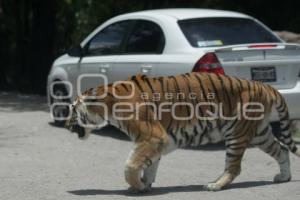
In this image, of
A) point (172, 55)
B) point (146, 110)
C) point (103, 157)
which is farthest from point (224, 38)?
point (146, 110)

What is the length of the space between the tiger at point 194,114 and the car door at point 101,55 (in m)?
3.07

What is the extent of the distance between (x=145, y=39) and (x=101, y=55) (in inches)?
36.5

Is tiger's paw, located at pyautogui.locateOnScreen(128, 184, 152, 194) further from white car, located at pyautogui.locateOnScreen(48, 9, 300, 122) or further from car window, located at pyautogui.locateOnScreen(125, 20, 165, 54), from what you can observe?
car window, located at pyautogui.locateOnScreen(125, 20, 165, 54)

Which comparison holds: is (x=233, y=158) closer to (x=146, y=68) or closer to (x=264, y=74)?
(x=264, y=74)

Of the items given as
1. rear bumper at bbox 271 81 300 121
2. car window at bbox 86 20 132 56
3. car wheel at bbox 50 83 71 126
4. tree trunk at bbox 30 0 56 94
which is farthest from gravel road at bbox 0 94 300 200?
tree trunk at bbox 30 0 56 94

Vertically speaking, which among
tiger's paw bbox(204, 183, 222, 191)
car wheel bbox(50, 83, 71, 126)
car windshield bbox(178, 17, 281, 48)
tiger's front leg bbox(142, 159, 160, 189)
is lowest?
car wheel bbox(50, 83, 71, 126)

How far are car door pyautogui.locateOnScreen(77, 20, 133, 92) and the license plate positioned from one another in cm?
215

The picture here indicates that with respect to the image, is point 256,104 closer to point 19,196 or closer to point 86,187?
point 86,187

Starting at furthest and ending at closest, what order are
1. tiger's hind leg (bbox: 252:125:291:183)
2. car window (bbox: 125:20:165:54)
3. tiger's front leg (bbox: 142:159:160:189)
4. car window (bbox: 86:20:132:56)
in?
1. car window (bbox: 86:20:132:56)
2. car window (bbox: 125:20:165:54)
3. tiger's hind leg (bbox: 252:125:291:183)
4. tiger's front leg (bbox: 142:159:160:189)

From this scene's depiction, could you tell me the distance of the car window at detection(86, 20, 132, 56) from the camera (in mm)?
11406

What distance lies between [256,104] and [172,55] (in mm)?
2413

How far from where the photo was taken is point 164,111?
8000 millimetres

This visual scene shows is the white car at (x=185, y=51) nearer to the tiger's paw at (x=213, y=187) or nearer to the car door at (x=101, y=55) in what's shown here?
the car door at (x=101, y=55)

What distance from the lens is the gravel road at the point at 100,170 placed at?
768cm
